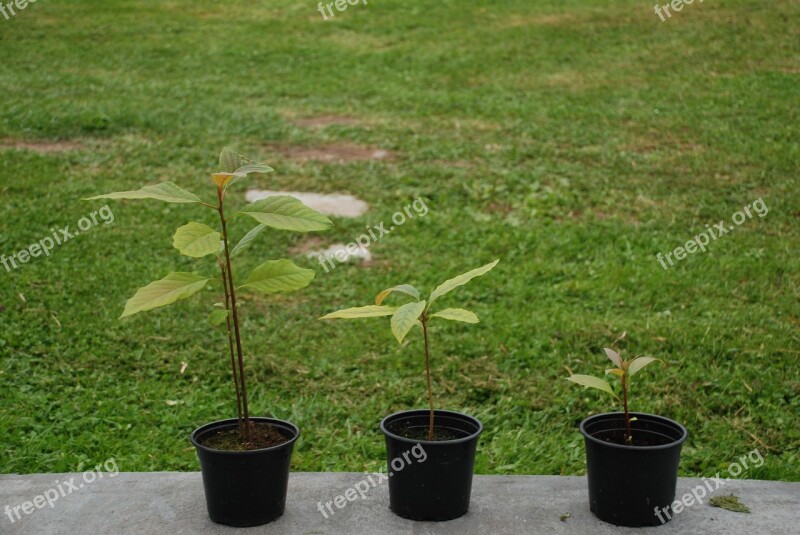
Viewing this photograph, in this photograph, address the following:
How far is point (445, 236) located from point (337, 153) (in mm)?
2030

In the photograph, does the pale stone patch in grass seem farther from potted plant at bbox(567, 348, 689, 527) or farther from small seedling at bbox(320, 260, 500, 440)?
potted plant at bbox(567, 348, 689, 527)

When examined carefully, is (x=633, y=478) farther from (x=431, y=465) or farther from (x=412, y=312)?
(x=412, y=312)

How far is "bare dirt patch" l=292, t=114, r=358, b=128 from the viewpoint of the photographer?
7977mm

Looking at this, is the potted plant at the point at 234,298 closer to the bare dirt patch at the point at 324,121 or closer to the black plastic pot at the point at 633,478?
the black plastic pot at the point at 633,478

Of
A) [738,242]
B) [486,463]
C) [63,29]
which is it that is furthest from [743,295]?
[63,29]

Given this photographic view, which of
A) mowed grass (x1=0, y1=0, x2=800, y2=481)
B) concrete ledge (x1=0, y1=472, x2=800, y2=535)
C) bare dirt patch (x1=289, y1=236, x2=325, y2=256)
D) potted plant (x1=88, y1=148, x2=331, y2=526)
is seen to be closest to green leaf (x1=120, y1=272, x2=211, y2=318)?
potted plant (x1=88, y1=148, x2=331, y2=526)

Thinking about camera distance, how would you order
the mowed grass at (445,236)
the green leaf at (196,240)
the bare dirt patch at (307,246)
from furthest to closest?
the bare dirt patch at (307,246) → the mowed grass at (445,236) → the green leaf at (196,240)

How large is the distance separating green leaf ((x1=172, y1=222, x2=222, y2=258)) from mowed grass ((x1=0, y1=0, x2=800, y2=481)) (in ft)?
4.26

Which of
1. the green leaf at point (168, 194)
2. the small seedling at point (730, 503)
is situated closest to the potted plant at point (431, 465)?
the green leaf at point (168, 194)

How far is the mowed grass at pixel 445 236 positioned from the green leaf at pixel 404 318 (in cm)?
119

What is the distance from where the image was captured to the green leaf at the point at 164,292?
2.09m

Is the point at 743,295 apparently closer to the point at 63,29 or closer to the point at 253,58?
the point at 253,58

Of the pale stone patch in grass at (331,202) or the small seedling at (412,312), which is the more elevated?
the small seedling at (412,312)

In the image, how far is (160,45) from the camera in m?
11.1
